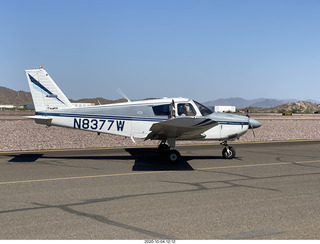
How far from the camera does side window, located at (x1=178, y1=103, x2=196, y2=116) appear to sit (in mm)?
14031

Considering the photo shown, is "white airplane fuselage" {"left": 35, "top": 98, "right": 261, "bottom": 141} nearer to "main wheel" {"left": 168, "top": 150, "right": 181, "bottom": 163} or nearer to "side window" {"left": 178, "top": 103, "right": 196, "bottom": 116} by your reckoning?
"side window" {"left": 178, "top": 103, "right": 196, "bottom": 116}

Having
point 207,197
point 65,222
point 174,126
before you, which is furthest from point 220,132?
point 65,222

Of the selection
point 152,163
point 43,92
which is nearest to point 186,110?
point 152,163

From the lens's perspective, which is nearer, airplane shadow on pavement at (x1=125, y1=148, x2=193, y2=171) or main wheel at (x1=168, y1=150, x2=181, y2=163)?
airplane shadow on pavement at (x1=125, y1=148, x2=193, y2=171)

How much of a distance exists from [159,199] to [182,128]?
5.33 metres

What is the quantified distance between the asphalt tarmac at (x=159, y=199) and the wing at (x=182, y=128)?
102 cm

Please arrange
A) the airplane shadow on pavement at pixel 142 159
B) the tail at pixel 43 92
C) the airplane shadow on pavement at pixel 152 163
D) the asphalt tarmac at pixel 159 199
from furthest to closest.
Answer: the tail at pixel 43 92
the airplane shadow on pavement at pixel 142 159
the airplane shadow on pavement at pixel 152 163
the asphalt tarmac at pixel 159 199

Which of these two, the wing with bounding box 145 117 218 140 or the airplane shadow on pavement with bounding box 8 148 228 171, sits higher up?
the wing with bounding box 145 117 218 140

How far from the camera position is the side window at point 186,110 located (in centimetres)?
1403

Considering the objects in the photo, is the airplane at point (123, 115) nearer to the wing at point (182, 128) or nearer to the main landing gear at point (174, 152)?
the wing at point (182, 128)

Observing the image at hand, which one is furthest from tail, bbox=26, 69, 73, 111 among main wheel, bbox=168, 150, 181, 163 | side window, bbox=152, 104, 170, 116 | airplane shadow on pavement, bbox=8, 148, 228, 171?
main wheel, bbox=168, 150, 181, 163

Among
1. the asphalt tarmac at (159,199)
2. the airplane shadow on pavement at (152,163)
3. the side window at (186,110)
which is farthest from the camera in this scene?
the side window at (186,110)

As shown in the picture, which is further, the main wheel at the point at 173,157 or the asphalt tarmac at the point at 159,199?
the main wheel at the point at 173,157

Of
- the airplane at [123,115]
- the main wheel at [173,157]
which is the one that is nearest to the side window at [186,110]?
the airplane at [123,115]
